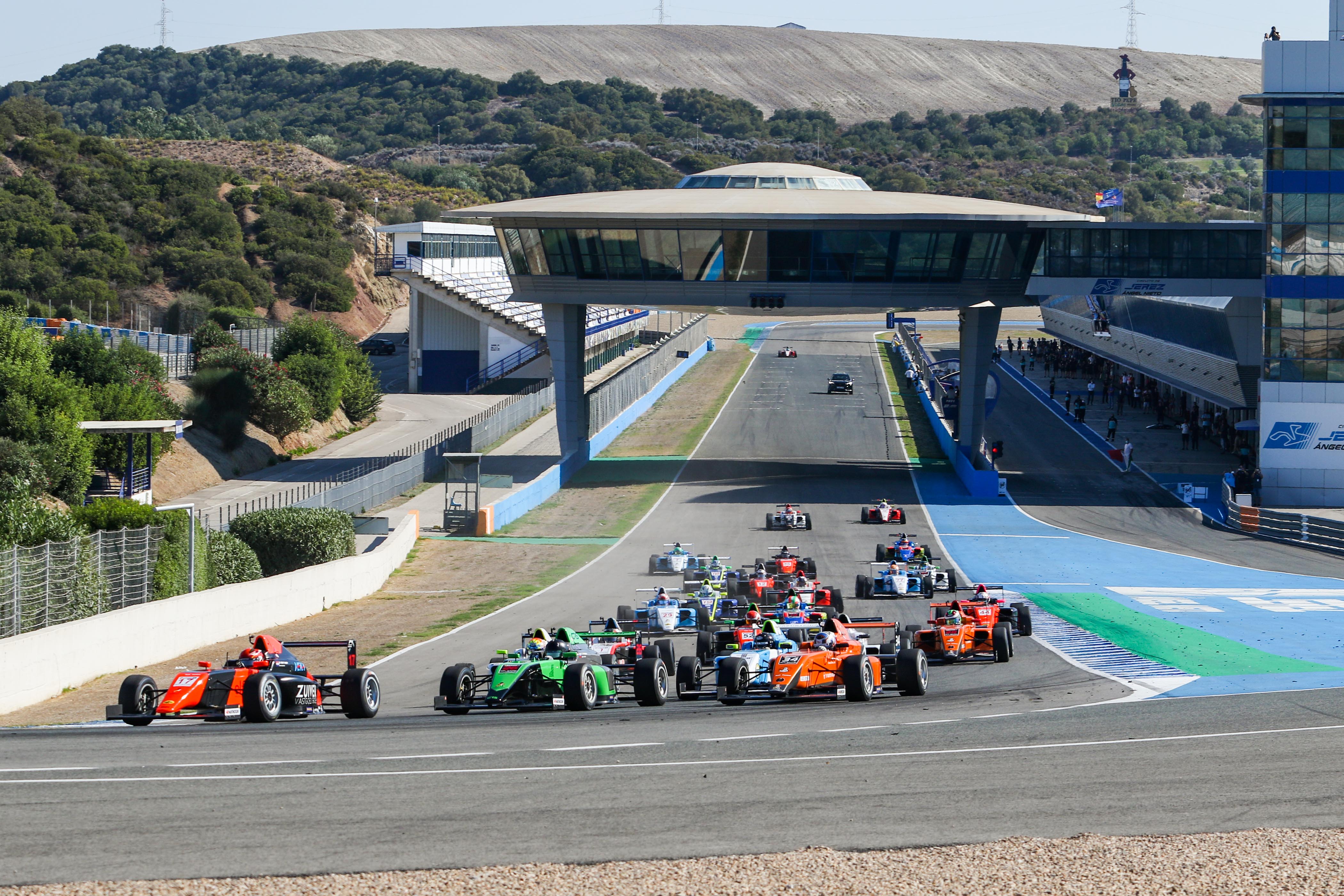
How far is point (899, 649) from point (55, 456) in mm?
38723

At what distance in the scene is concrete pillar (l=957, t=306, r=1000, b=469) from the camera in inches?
2721

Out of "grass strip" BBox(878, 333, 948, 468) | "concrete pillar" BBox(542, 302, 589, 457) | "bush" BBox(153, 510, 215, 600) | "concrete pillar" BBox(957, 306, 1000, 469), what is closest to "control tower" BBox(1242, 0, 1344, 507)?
"concrete pillar" BBox(957, 306, 1000, 469)

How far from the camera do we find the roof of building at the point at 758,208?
62.6m

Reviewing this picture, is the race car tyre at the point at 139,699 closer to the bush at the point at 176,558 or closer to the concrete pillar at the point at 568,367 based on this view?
the bush at the point at 176,558

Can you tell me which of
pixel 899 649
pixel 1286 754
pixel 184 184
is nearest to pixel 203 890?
pixel 1286 754

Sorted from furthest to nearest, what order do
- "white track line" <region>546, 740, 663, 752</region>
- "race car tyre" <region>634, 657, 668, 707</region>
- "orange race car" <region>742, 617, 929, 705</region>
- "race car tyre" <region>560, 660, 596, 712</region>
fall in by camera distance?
"orange race car" <region>742, 617, 929, 705</region> < "race car tyre" <region>634, 657, 668, 707</region> < "race car tyre" <region>560, 660, 596, 712</region> < "white track line" <region>546, 740, 663, 752</region>

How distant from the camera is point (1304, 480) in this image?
60000 millimetres

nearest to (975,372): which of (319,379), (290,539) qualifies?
(319,379)

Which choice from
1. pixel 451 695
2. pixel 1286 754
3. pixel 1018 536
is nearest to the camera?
pixel 1286 754

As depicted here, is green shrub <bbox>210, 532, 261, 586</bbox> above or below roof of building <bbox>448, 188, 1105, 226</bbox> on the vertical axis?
below

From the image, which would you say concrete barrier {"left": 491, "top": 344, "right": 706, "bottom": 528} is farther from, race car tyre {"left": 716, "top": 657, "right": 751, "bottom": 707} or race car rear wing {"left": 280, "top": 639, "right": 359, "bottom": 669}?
race car tyre {"left": 716, "top": 657, "right": 751, "bottom": 707}

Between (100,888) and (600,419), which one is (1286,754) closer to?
(100,888)

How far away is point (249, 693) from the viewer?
20.5 meters

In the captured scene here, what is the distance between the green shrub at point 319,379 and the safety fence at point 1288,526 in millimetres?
47507
